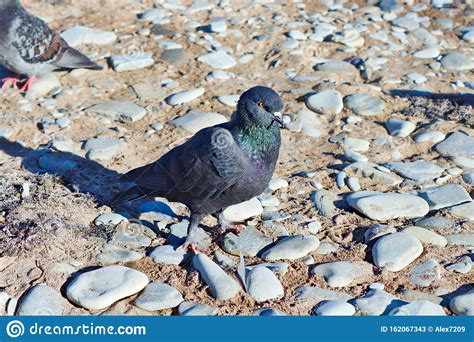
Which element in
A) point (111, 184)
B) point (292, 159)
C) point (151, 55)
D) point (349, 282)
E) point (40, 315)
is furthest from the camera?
point (151, 55)

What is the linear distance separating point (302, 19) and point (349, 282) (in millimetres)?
5288

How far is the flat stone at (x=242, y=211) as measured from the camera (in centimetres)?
599

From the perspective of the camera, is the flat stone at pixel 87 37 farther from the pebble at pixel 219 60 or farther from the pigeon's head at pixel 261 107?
the pigeon's head at pixel 261 107

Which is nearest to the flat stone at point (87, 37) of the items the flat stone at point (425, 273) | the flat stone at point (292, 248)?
the flat stone at point (292, 248)

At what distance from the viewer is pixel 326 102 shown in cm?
766

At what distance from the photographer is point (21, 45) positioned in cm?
830

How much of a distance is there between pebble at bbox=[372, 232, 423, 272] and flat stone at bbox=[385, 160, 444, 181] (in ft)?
3.65

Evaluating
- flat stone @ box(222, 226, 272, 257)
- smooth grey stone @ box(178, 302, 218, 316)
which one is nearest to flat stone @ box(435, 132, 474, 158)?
flat stone @ box(222, 226, 272, 257)

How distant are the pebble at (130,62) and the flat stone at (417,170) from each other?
10.3ft

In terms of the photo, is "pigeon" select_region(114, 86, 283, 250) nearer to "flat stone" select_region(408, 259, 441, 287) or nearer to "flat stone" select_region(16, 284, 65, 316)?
"flat stone" select_region(16, 284, 65, 316)

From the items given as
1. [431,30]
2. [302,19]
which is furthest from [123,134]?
[431,30]

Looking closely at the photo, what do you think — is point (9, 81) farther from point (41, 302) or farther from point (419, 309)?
point (419, 309)

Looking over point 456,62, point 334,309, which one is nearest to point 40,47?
point 456,62

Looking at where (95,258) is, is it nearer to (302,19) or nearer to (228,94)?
(228,94)
